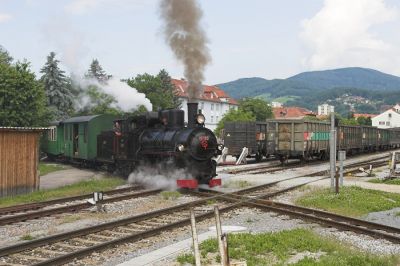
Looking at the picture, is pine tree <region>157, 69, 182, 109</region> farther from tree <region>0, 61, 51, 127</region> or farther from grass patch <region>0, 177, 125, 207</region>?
grass patch <region>0, 177, 125, 207</region>

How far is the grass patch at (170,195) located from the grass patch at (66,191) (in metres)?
3.01

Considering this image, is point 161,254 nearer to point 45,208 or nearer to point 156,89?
point 45,208

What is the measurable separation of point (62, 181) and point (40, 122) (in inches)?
559

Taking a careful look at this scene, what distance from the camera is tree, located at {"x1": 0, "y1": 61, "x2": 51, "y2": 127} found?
3238cm

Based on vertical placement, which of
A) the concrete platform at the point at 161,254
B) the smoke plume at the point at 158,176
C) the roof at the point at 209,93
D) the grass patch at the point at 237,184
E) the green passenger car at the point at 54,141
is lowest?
the concrete platform at the point at 161,254

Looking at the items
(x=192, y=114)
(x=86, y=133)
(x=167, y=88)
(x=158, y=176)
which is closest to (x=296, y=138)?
(x=86, y=133)

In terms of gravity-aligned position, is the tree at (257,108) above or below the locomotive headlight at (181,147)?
above

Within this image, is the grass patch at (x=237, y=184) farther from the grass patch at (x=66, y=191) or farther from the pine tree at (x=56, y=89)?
the pine tree at (x=56, y=89)

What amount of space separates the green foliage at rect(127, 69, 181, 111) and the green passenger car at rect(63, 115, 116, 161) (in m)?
41.6

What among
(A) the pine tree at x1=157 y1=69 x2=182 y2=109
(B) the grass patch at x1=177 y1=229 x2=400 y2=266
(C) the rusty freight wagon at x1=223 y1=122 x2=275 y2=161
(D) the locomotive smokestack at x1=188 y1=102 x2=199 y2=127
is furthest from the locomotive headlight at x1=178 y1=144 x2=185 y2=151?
(A) the pine tree at x1=157 y1=69 x2=182 y2=109

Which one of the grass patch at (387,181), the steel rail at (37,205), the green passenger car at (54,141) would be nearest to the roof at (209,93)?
the green passenger car at (54,141)

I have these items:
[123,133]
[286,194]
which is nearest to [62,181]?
[123,133]

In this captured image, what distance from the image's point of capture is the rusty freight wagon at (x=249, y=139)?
113ft

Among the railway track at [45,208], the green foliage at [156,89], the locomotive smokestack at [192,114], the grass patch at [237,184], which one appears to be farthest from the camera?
the green foliage at [156,89]
